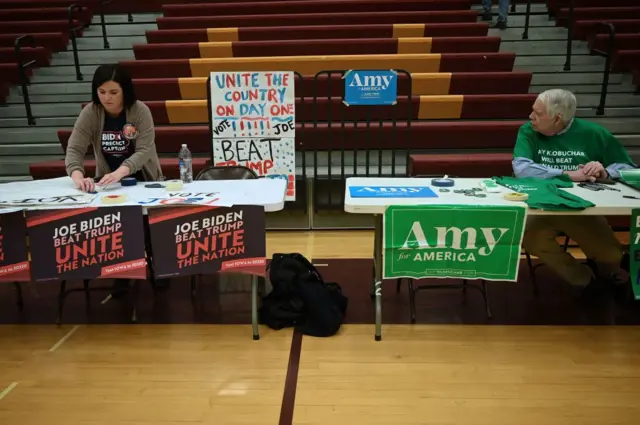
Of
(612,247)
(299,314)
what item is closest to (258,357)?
(299,314)

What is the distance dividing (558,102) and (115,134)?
246 cm

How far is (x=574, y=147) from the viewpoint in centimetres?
302

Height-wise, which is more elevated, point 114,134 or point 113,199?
point 114,134

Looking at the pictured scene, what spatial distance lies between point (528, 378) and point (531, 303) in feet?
2.67

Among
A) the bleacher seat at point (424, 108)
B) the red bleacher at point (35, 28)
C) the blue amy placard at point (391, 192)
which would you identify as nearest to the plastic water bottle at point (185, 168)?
the blue amy placard at point (391, 192)

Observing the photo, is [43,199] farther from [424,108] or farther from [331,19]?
[331,19]

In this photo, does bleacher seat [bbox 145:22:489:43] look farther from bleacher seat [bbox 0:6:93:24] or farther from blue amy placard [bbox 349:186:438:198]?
blue amy placard [bbox 349:186:438:198]

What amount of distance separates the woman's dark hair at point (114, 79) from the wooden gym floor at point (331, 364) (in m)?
1.19

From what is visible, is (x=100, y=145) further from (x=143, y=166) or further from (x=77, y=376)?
(x=77, y=376)

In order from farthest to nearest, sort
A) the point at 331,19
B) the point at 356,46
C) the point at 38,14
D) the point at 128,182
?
1. the point at 38,14
2. the point at 331,19
3. the point at 356,46
4. the point at 128,182

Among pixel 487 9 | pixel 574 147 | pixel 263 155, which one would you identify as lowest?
pixel 263 155

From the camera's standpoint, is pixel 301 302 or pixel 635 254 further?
pixel 301 302

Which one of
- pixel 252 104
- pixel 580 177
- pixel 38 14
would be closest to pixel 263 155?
pixel 252 104

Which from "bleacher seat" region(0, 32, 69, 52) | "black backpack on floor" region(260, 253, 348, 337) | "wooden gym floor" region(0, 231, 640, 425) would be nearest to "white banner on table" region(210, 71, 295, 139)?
"wooden gym floor" region(0, 231, 640, 425)
